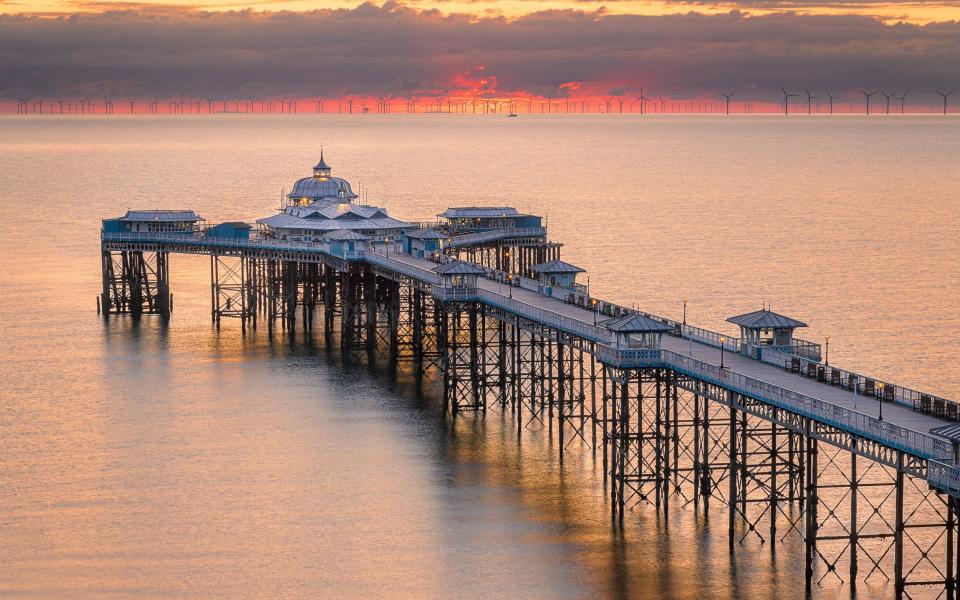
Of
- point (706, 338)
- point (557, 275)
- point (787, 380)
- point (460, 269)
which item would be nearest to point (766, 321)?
point (706, 338)

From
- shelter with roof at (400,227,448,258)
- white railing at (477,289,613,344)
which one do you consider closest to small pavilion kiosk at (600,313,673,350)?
white railing at (477,289,613,344)

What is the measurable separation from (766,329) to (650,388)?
18.3 meters

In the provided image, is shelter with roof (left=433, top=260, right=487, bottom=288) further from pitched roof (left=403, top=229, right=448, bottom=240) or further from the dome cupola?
the dome cupola

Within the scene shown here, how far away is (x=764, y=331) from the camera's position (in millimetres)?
71062

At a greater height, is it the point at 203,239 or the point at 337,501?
the point at 203,239

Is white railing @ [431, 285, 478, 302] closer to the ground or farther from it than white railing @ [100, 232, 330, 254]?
closer to the ground

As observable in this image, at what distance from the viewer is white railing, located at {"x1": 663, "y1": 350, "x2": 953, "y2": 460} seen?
170ft

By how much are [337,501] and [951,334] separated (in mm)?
52394

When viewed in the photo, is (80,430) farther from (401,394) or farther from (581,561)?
(581,561)

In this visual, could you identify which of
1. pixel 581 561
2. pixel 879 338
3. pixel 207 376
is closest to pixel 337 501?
pixel 581 561

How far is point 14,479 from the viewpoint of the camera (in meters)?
73.2

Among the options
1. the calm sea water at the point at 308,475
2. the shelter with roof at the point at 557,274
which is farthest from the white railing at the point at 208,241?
the shelter with roof at the point at 557,274

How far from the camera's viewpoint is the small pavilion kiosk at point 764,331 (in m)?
70.2

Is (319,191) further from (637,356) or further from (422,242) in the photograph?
(637,356)
